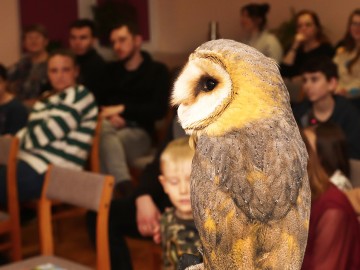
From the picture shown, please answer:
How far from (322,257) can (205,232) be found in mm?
933

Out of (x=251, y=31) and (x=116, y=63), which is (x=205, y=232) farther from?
(x=251, y=31)

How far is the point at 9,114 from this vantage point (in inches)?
138

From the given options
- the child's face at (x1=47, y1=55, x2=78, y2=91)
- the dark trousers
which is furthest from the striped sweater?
the dark trousers

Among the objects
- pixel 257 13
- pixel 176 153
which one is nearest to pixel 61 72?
pixel 176 153

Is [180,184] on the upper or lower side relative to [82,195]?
upper

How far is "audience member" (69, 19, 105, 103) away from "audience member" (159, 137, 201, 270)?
235cm

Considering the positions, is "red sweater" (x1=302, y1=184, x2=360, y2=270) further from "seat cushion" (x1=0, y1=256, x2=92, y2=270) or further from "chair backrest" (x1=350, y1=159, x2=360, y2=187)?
"seat cushion" (x1=0, y1=256, x2=92, y2=270)

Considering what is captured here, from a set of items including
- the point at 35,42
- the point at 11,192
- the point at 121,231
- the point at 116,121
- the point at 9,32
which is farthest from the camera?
the point at 9,32

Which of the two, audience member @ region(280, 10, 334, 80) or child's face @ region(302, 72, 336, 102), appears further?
audience member @ region(280, 10, 334, 80)

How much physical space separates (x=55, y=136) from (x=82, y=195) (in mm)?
926

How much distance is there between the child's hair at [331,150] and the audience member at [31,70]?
8.85 feet

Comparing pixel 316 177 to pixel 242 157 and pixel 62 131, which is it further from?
pixel 62 131

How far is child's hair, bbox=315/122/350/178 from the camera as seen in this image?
2.19 metres

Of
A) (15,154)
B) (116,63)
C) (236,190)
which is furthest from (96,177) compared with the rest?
(116,63)
